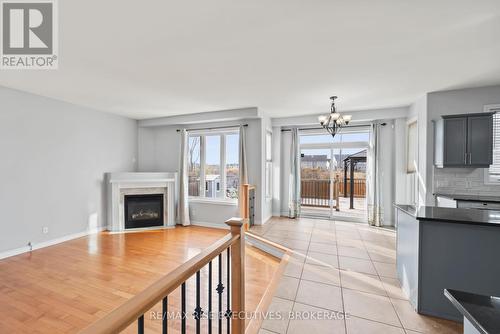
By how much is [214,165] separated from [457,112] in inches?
195

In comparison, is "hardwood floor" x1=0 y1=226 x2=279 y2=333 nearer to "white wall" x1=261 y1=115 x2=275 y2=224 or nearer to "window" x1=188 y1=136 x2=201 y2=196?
"white wall" x1=261 y1=115 x2=275 y2=224

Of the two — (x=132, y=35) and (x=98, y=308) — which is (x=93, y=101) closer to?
(x=132, y=35)

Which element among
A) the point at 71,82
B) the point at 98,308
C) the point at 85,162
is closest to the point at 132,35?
the point at 71,82

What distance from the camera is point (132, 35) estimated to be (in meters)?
2.18

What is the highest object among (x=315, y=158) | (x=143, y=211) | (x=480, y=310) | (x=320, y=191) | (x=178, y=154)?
(x=178, y=154)

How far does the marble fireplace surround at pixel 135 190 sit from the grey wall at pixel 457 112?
545 centimetres

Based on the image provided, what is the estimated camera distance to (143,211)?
215 inches

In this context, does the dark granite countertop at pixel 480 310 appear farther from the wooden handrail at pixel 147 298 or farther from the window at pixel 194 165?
the window at pixel 194 165

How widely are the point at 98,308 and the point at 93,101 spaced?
3773 millimetres

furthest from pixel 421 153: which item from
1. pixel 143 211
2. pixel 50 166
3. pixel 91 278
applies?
pixel 50 166

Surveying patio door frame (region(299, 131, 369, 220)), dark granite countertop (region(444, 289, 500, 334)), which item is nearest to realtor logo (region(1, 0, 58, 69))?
dark granite countertop (region(444, 289, 500, 334))

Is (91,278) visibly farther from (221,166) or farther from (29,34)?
(221,166)

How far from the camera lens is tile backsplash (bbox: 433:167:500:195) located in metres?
3.65

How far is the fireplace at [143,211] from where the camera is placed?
5.30 metres
